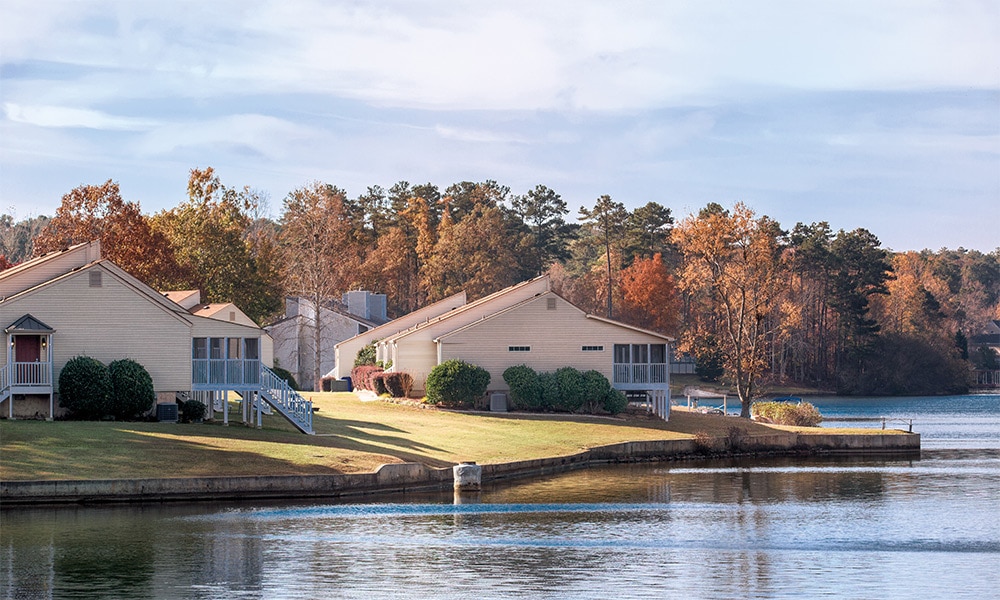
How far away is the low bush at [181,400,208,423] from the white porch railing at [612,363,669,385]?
23.7 meters

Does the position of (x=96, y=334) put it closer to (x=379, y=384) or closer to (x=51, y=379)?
(x=51, y=379)

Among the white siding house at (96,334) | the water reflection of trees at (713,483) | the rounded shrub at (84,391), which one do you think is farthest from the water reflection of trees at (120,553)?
the white siding house at (96,334)

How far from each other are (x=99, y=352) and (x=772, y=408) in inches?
1423

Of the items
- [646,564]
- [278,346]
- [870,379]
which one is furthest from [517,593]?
[870,379]

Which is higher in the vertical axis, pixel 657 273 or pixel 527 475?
pixel 657 273

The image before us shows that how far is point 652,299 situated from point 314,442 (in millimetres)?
86261

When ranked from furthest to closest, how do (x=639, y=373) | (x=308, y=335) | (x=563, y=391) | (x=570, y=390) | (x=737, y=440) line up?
(x=308, y=335) < (x=639, y=373) < (x=563, y=391) < (x=570, y=390) < (x=737, y=440)

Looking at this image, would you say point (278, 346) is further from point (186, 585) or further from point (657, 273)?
point (186, 585)

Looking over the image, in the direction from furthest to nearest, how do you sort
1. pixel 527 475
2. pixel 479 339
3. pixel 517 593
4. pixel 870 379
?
pixel 870 379, pixel 479 339, pixel 527 475, pixel 517 593

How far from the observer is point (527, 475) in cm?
4775

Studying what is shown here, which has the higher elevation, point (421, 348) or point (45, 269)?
point (45, 269)

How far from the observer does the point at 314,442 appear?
155 ft

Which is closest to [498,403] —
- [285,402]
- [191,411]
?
[285,402]

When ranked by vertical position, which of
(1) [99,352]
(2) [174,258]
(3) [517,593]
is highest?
(2) [174,258]
